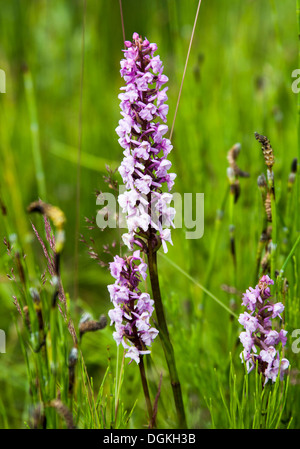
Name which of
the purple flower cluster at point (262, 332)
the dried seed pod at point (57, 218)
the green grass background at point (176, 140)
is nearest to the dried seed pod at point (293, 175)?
the green grass background at point (176, 140)

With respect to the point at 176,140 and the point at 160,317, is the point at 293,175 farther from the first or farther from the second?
the point at 176,140

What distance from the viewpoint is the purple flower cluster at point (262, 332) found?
62 cm

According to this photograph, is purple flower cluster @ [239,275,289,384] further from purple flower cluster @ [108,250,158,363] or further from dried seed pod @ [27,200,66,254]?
dried seed pod @ [27,200,66,254]

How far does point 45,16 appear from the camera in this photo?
6.85 ft

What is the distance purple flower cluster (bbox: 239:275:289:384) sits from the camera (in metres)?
0.62

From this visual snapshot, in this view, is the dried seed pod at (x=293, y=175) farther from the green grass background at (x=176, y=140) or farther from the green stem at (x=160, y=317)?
the green stem at (x=160, y=317)

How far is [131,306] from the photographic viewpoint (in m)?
0.61

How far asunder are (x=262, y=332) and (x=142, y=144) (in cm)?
28

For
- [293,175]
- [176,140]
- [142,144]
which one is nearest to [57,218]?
[142,144]

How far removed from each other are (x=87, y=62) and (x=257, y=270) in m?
1.32

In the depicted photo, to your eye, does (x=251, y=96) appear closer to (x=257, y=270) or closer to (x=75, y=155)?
(x=75, y=155)

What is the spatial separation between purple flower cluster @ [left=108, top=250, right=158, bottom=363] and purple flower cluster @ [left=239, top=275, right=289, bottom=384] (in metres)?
0.12

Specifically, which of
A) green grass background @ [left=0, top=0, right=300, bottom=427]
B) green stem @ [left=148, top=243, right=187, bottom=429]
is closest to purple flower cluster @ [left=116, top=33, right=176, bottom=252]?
green stem @ [left=148, top=243, right=187, bottom=429]
